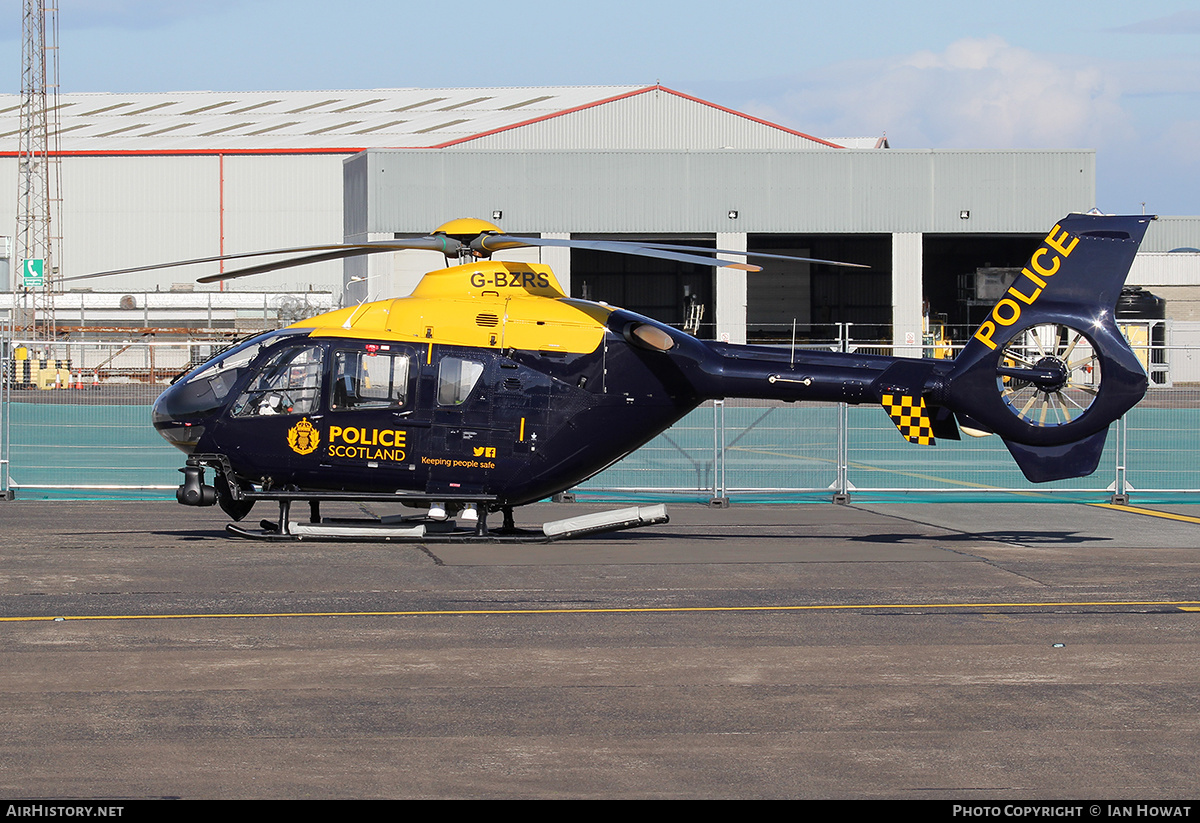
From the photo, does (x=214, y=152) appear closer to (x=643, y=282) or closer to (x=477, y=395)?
(x=643, y=282)

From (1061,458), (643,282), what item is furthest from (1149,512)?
(643,282)

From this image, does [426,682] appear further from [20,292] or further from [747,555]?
Result: [20,292]

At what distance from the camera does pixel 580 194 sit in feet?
176

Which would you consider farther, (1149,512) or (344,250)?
(1149,512)

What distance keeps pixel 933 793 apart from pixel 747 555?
315 inches

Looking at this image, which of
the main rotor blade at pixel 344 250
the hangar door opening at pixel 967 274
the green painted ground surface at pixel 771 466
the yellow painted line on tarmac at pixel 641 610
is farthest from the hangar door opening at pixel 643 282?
the yellow painted line on tarmac at pixel 641 610

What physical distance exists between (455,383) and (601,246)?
2804mm

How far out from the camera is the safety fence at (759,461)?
20.7m

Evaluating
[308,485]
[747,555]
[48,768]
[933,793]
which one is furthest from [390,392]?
[933,793]

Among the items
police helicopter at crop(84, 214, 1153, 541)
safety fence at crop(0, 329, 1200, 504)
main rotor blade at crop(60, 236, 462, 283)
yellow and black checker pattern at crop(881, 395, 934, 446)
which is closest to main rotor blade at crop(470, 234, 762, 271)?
police helicopter at crop(84, 214, 1153, 541)

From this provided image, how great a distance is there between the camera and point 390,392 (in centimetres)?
1452

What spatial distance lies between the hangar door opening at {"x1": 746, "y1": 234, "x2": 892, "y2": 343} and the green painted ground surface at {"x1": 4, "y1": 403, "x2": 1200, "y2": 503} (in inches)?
1373

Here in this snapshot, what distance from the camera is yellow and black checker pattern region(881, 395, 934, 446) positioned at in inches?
562

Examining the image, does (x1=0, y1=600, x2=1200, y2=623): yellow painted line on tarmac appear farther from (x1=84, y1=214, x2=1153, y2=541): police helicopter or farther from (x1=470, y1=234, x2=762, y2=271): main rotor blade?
(x1=470, y1=234, x2=762, y2=271): main rotor blade
